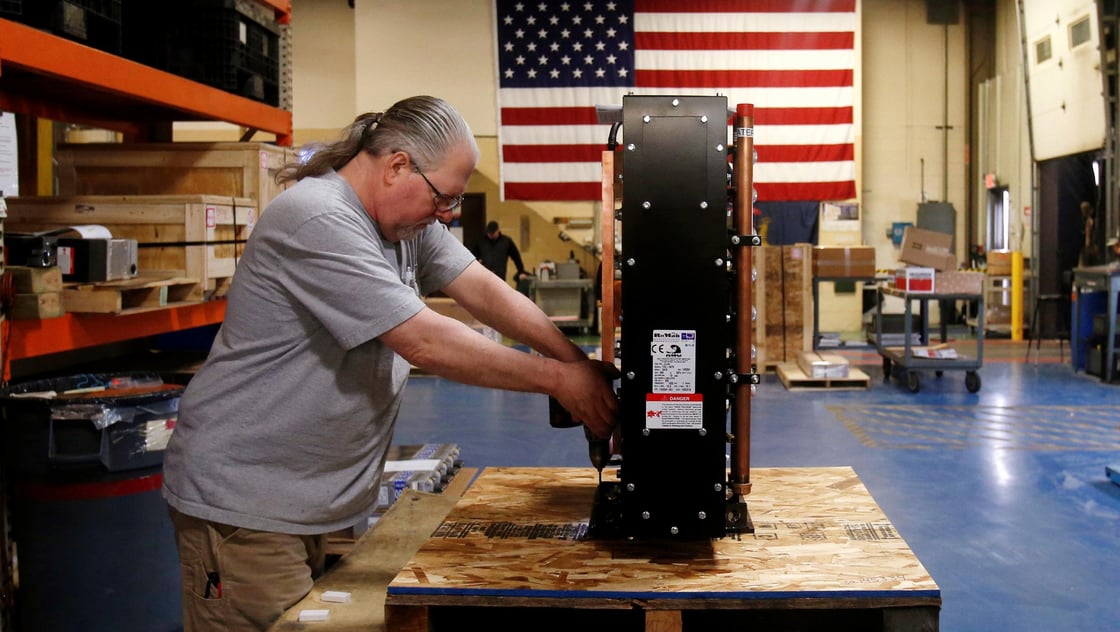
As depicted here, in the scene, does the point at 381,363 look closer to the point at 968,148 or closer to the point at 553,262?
the point at 553,262

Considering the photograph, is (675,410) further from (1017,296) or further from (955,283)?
(1017,296)

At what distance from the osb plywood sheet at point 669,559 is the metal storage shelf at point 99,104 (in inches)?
82.1

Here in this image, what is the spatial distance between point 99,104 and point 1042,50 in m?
13.3

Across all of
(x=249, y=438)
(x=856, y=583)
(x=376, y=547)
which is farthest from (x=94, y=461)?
(x=856, y=583)

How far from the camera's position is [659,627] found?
189cm

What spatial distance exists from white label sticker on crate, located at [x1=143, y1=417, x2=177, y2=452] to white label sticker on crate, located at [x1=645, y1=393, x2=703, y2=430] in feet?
7.69

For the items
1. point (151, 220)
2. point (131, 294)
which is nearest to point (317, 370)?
point (131, 294)

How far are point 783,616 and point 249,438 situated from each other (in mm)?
1489

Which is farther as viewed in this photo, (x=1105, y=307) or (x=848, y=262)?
(x=848, y=262)

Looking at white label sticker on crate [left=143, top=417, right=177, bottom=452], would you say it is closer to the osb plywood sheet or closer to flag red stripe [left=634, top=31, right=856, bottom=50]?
the osb plywood sheet

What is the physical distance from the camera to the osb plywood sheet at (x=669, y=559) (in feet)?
6.19

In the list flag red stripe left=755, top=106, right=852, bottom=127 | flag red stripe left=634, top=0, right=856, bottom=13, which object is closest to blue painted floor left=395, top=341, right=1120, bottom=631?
flag red stripe left=755, top=106, right=852, bottom=127

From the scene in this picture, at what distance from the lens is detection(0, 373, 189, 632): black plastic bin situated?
3.50 metres

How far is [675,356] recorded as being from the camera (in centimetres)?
205
